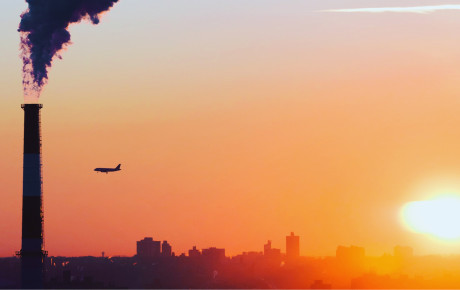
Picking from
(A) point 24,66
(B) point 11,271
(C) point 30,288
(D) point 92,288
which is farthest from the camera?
(D) point 92,288

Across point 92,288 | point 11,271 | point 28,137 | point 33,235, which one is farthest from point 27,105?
point 92,288

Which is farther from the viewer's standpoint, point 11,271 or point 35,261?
point 11,271

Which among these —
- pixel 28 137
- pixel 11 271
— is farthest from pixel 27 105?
pixel 11 271

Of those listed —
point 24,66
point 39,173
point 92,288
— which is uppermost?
A: point 24,66

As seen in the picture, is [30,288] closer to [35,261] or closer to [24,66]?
[35,261]

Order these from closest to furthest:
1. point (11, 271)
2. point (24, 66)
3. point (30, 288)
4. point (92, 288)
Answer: point (24, 66) < point (30, 288) < point (11, 271) < point (92, 288)

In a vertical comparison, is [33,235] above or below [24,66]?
below
